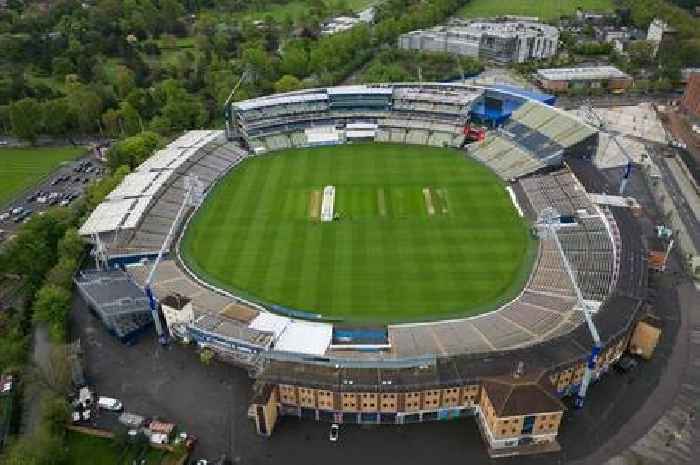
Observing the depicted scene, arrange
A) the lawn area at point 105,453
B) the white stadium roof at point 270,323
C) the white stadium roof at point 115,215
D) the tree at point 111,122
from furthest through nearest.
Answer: the tree at point 111,122 → the white stadium roof at point 115,215 → the white stadium roof at point 270,323 → the lawn area at point 105,453

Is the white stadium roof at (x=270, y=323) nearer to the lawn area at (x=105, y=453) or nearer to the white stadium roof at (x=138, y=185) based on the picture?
the lawn area at (x=105, y=453)

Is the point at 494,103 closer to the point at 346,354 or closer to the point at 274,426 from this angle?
the point at 346,354

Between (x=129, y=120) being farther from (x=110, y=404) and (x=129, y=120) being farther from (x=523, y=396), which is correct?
(x=523, y=396)

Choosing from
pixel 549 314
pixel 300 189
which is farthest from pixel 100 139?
pixel 549 314

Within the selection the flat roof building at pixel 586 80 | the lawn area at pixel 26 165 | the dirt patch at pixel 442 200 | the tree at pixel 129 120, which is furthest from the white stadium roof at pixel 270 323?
the flat roof building at pixel 586 80

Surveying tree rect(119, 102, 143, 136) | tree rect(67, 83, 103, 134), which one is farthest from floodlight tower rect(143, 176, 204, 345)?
tree rect(67, 83, 103, 134)

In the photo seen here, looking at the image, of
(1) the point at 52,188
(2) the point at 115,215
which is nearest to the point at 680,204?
(2) the point at 115,215
